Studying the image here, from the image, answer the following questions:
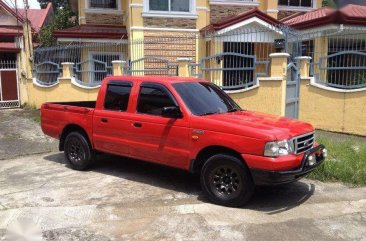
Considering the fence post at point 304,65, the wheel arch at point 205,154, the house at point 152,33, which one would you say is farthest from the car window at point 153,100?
the house at point 152,33

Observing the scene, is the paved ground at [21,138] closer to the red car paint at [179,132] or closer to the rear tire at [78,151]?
the rear tire at [78,151]

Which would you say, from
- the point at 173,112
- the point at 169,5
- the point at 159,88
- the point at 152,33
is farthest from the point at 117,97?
the point at 169,5

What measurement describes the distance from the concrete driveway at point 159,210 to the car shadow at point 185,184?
0.01m

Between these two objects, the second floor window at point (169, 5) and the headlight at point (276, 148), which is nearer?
the headlight at point (276, 148)

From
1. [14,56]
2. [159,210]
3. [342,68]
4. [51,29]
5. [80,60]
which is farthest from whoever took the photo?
[51,29]

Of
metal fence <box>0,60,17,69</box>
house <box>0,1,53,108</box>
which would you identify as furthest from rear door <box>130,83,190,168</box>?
metal fence <box>0,60,17,69</box>

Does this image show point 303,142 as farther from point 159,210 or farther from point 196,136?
point 159,210

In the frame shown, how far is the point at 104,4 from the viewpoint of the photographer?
1906 cm

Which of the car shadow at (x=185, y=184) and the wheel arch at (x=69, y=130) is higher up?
the wheel arch at (x=69, y=130)

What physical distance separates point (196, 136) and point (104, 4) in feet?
50.6

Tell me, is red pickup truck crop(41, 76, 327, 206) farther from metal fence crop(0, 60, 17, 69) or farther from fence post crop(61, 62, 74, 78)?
metal fence crop(0, 60, 17, 69)

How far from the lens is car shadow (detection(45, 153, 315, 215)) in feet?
17.4

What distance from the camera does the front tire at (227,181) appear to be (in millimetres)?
4922

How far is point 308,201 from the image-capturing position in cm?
544
